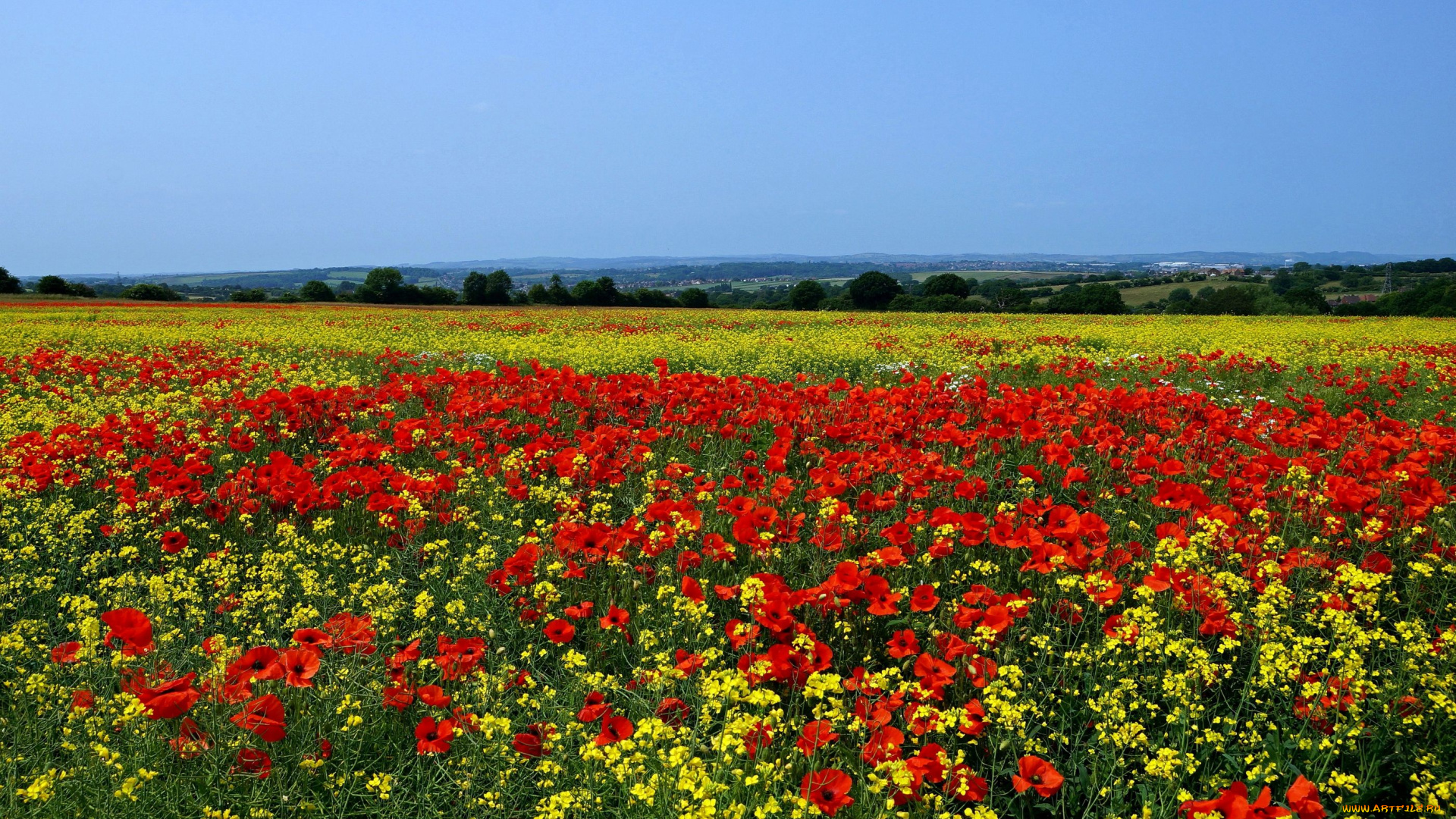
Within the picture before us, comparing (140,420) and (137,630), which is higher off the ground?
(140,420)

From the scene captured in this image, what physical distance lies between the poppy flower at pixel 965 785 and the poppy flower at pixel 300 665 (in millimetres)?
1872

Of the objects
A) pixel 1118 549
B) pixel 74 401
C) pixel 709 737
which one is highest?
pixel 74 401

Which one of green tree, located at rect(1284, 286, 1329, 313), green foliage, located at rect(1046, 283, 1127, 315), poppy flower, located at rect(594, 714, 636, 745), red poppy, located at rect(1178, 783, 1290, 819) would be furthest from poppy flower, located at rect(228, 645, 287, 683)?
green tree, located at rect(1284, 286, 1329, 313)

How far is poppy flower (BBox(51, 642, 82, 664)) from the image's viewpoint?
246cm

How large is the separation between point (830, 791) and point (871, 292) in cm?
5689

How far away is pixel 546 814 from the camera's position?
6.93 ft

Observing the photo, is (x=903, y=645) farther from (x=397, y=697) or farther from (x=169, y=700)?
(x=169, y=700)

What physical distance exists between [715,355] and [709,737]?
10016 millimetres

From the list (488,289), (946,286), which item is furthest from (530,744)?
(946,286)

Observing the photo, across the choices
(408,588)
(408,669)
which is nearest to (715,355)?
(408,588)

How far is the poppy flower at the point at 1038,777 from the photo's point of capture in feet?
6.83

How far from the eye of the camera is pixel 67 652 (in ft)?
8.54

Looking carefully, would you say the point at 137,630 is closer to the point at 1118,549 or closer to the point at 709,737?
the point at 709,737

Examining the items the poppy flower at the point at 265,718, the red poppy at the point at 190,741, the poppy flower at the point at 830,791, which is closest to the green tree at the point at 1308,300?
the poppy flower at the point at 830,791
